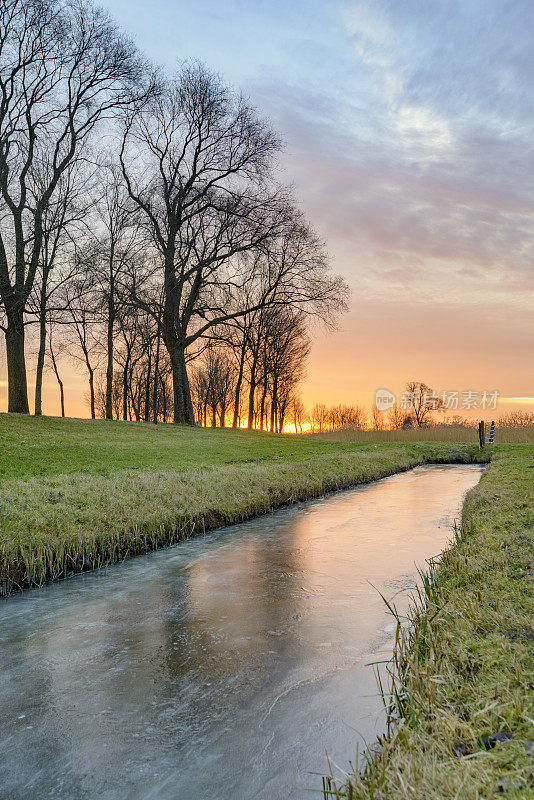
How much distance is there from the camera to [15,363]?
23.8m

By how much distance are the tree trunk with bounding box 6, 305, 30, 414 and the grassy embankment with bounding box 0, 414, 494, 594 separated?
7.43 feet

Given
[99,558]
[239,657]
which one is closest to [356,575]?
[239,657]

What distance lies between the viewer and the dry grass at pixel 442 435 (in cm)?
3241

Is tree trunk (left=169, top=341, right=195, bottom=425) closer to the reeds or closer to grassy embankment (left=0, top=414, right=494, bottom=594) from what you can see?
grassy embankment (left=0, top=414, right=494, bottom=594)

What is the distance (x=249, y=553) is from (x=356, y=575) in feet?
6.43

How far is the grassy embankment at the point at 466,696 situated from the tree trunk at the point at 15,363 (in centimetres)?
2233

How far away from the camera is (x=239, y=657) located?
4582 millimetres

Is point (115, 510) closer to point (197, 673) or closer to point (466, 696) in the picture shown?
point (197, 673)

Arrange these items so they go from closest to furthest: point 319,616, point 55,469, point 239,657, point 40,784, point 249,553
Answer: point 40,784, point 239,657, point 319,616, point 249,553, point 55,469

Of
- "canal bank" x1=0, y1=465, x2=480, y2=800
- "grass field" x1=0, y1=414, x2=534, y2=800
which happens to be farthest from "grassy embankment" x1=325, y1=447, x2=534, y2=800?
"canal bank" x1=0, y1=465, x2=480, y2=800

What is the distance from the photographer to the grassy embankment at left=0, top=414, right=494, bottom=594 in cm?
744

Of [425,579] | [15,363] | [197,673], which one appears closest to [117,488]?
[197,673]

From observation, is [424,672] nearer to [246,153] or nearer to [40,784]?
[40,784]

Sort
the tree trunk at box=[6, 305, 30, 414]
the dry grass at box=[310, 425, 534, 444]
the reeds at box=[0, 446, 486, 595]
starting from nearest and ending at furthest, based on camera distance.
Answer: the reeds at box=[0, 446, 486, 595] < the tree trunk at box=[6, 305, 30, 414] < the dry grass at box=[310, 425, 534, 444]
